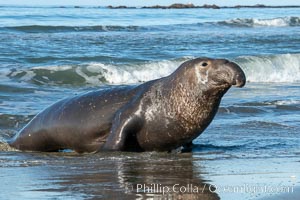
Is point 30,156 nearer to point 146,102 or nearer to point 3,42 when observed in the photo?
point 146,102

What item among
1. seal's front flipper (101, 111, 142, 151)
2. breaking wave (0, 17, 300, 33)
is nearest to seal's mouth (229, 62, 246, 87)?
seal's front flipper (101, 111, 142, 151)

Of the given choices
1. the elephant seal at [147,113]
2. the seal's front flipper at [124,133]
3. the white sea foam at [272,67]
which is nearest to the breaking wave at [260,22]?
the white sea foam at [272,67]

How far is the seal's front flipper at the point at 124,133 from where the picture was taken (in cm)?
790

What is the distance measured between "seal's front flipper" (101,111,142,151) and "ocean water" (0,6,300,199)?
0.12 meters

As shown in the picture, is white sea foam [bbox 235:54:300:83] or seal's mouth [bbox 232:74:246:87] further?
white sea foam [bbox 235:54:300:83]

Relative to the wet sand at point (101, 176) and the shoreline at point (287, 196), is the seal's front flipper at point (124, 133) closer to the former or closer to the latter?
the wet sand at point (101, 176)

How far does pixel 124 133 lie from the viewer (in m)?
7.95

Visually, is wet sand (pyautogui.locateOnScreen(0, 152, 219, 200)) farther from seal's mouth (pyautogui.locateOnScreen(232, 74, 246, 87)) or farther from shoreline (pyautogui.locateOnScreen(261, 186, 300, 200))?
seal's mouth (pyautogui.locateOnScreen(232, 74, 246, 87))

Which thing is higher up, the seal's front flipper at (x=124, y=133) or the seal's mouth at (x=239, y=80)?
the seal's mouth at (x=239, y=80)

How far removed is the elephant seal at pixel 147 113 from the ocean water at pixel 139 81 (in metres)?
0.18

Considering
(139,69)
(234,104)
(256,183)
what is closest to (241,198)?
(256,183)

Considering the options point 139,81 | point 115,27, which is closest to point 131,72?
point 139,81

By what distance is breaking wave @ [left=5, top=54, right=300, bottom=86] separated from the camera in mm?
16503

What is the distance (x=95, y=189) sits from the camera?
591cm
